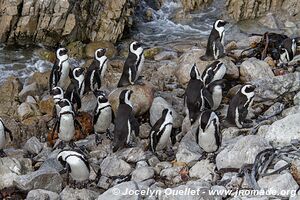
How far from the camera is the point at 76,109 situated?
1091 cm

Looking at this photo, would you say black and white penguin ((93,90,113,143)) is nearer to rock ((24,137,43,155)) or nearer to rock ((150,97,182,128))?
rock ((150,97,182,128))

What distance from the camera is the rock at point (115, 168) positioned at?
8406 mm

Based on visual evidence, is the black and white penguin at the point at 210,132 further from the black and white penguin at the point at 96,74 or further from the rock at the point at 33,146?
the black and white penguin at the point at 96,74

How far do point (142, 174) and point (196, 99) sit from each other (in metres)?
2.16

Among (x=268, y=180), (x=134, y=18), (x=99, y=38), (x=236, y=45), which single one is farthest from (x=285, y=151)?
(x=134, y=18)

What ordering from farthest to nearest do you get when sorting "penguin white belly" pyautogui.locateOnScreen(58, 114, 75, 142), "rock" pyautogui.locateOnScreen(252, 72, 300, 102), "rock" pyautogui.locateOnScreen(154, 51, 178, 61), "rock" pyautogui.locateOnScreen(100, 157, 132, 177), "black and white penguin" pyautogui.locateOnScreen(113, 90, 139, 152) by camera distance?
1. "rock" pyautogui.locateOnScreen(154, 51, 178, 61)
2. "rock" pyautogui.locateOnScreen(252, 72, 300, 102)
3. "penguin white belly" pyautogui.locateOnScreen(58, 114, 75, 142)
4. "black and white penguin" pyautogui.locateOnScreen(113, 90, 139, 152)
5. "rock" pyautogui.locateOnScreen(100, 157, 132, 177)

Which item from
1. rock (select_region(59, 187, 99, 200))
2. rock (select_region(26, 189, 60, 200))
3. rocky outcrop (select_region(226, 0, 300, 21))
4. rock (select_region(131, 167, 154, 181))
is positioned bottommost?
rock (select_region(59, 187, 99, 200))

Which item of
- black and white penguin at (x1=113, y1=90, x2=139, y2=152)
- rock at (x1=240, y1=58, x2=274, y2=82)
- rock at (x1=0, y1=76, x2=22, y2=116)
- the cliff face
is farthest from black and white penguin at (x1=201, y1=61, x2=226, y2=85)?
the cliff face

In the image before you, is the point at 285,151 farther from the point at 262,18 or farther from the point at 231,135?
the point at 262,18

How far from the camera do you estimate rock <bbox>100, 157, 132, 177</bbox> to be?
27.6ft

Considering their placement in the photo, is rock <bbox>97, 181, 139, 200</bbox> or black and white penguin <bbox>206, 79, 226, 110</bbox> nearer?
rock <bbox>97, 181, 139, 200</bbox>

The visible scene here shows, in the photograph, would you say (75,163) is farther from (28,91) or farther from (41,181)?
(28,91)

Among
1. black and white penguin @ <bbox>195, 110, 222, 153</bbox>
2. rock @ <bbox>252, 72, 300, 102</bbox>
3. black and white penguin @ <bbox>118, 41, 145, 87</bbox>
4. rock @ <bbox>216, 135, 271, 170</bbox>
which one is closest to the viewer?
rock @ <bbox>216, 135, 271, 170</bbox>

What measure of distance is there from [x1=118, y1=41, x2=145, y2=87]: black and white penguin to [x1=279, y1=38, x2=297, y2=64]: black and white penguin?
3.17m
